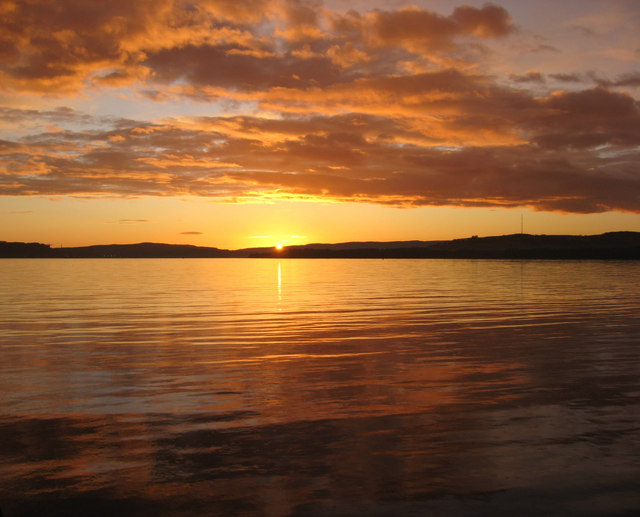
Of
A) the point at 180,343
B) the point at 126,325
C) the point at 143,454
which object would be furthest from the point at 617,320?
the point at 143,454

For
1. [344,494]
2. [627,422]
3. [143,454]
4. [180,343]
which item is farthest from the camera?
[180,343]

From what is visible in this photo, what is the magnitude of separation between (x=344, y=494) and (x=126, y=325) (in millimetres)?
20019

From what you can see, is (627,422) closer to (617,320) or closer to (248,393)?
(248,393)

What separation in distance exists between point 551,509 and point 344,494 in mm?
2356

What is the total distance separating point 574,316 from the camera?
2784 centimetres

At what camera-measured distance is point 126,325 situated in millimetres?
25281

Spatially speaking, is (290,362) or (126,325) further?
(126,325)

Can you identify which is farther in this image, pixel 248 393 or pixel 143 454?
pixel 248 393

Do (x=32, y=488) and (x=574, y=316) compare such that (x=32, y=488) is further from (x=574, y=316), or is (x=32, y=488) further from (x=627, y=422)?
(x=574, y=316)

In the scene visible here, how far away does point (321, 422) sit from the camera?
34.0ft

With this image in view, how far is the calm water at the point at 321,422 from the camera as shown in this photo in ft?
23.4

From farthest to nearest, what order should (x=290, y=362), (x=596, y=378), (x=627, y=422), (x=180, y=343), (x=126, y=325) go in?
(x=126, y=325)
(x=180, y=343)
(x=290, y=362)
(x=596, y=378)
(x=627, y=422)

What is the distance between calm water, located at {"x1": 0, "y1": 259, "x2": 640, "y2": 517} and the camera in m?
7.12

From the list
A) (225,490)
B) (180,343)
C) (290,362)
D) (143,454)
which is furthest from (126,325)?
(225,490)
